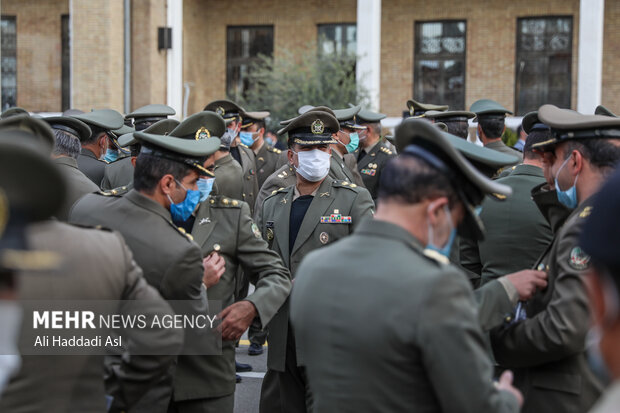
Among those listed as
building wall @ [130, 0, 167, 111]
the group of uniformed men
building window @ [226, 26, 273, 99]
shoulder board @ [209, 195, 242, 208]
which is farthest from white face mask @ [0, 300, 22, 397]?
building window @ [226, 26, 273, 99]

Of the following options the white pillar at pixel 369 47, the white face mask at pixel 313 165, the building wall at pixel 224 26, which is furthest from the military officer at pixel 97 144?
the building wall at pixel 224 26

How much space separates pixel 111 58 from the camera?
23000 mm

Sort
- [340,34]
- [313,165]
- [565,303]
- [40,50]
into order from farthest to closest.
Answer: [40,50] → [340,34] → [313,165] → [565,303]

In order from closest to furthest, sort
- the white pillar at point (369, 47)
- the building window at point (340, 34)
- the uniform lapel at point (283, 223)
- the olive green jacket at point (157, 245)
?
the olive green jacket at point (157, 245) < the uniform lapel at point (283, 223) < the white pillar at point (369, 47) < the building window at point (340, 34)

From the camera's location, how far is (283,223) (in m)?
5.18

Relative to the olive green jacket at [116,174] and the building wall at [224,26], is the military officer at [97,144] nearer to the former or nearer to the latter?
the olive green jacket at [116,174]

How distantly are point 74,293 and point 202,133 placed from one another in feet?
6.07

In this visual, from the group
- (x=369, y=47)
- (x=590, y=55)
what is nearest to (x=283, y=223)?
(x=369, y=47)

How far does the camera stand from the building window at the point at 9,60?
2691 centimetres

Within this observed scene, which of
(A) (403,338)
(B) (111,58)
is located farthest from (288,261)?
(B) (111,58)

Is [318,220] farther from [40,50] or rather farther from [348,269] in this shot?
[40,50]

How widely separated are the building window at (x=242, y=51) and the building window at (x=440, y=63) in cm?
508

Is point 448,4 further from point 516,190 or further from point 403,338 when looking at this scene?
point 403,338

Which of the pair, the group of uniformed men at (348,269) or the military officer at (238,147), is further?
the military officer at (238,147)
